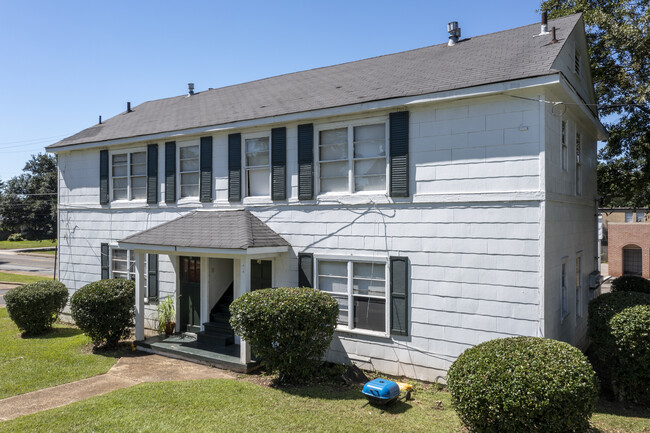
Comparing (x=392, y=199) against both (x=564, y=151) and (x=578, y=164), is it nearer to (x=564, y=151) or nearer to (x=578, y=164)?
(x=564, y=151)

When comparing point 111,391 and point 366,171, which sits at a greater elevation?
point 366,171

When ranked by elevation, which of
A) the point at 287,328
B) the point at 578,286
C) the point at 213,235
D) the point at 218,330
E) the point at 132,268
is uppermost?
the point at 213,235

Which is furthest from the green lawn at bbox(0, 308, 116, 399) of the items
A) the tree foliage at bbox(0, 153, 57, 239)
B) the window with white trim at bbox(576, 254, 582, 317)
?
the tree foliage at bbox(0, 153, 57, 239)

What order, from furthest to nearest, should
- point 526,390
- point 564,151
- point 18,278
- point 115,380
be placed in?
point 18,278 → point 564,151 → point 115,380 → point 526,390

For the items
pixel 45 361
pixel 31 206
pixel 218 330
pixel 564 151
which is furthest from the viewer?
pixel 31 206

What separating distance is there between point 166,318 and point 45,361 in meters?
2.87

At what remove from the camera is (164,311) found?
471 inches

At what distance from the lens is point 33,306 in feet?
40.4

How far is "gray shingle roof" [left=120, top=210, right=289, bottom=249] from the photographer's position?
31.8ft

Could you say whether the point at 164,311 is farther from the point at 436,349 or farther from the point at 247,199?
the point at 436,349

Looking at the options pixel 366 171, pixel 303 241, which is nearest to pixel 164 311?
pixel 303 241

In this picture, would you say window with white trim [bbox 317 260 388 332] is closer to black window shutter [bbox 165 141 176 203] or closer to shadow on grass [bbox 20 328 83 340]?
black window shutter [bbox 165 141 176 203]

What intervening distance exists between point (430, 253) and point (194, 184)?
6.76m

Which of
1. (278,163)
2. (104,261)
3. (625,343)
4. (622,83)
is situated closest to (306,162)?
(278,163)
